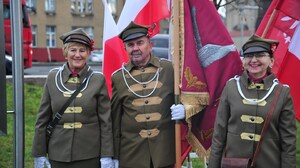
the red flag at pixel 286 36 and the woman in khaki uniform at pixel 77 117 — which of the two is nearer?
the woman in khaki uniform at pixel 77 117

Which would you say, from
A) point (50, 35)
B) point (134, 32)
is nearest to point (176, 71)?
point (134, 32)

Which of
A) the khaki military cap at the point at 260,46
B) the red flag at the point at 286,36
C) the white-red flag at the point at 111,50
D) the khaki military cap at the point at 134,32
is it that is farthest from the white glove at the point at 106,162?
the red flag at the point at 286,36

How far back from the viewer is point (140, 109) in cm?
388

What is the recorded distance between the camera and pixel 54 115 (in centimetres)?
380

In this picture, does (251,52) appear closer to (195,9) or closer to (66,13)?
(195,9)

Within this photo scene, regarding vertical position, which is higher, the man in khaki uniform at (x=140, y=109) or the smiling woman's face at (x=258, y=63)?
the smiling woman's face at (x=258, y=63)

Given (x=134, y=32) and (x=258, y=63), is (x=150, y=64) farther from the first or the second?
(x=258, y=63)

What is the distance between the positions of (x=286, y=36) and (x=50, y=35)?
118ft

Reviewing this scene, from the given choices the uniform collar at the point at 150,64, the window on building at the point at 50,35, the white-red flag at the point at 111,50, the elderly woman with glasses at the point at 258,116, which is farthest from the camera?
the window on building at the point at 50,35

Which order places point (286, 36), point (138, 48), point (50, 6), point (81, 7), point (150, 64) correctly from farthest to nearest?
point (81, 7) < point (50, 6) < point (286, 36) < point (150, 64) < point (138, 48)

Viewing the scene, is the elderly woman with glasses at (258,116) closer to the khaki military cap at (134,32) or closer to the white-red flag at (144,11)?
the khaki military cap at (134,32)

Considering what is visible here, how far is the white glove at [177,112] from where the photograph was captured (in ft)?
12.5

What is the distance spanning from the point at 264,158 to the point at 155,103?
1.01 metres

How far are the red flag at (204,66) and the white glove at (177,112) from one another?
0.14 meters
